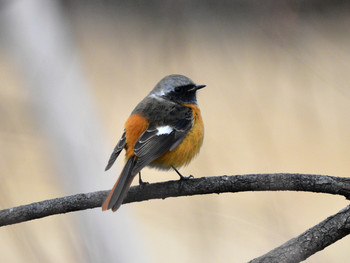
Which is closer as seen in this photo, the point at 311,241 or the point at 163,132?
the point at 311,241

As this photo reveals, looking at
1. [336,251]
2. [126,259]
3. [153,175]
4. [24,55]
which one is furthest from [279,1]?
[153,175]

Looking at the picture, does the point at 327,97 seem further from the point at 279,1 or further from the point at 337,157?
the point at 279,1

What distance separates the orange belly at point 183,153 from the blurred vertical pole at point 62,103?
62cm

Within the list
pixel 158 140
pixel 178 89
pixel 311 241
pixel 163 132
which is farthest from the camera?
pixel 178 89

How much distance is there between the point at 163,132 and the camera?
2863 mm

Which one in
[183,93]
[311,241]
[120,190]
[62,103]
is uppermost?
[62,103]

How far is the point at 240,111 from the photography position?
5066 millimetres

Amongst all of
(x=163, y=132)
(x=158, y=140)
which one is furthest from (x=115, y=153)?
(x=163, y=132)

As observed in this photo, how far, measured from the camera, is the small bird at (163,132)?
104 inches

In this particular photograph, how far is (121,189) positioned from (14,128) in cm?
79

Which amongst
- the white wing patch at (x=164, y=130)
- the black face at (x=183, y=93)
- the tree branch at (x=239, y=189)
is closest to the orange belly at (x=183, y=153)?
the white wing patch at (x=164, y=130)

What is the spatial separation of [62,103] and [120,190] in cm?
47

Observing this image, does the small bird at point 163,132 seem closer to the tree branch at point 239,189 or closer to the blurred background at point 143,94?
the blurred background at point 143,94

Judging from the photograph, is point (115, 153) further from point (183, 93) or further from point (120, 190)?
point (183, 93)
